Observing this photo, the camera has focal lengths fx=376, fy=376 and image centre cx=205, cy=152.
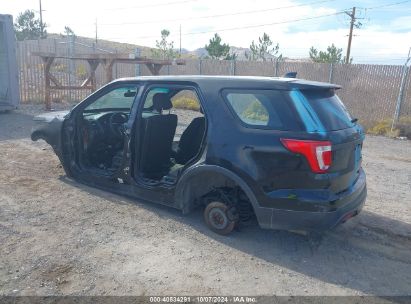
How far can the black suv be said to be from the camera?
3.40 m

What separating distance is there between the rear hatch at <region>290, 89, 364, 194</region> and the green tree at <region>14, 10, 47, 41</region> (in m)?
60.9

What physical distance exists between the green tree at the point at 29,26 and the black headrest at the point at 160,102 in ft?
194

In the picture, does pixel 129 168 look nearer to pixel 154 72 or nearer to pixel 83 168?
pixel 83 168

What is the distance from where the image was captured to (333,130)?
3492mm

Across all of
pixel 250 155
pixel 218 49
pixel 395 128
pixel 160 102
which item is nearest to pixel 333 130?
pixel 250 155

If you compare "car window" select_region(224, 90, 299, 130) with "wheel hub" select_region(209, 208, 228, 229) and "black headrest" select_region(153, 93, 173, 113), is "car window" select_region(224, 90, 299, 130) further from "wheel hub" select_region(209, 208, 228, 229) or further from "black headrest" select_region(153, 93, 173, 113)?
"black headrest" select_region(153, 93, 173, 113)

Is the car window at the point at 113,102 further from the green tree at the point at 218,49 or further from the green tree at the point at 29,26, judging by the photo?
the green tree at the point at 29,26

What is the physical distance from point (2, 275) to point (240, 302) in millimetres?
2003

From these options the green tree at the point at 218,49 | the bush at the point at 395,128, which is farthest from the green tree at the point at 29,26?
the bush at the point at 395,128

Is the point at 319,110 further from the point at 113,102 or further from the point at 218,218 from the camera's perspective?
the point at 113,102

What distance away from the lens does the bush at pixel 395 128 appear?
1151 centimetres

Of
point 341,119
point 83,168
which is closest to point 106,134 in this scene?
point 83,168

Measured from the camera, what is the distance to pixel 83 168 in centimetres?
524

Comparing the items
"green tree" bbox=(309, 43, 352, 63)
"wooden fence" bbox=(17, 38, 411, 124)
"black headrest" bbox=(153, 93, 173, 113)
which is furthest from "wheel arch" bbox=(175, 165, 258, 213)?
"green tree" bbox=(309, 43, 352, 63)
